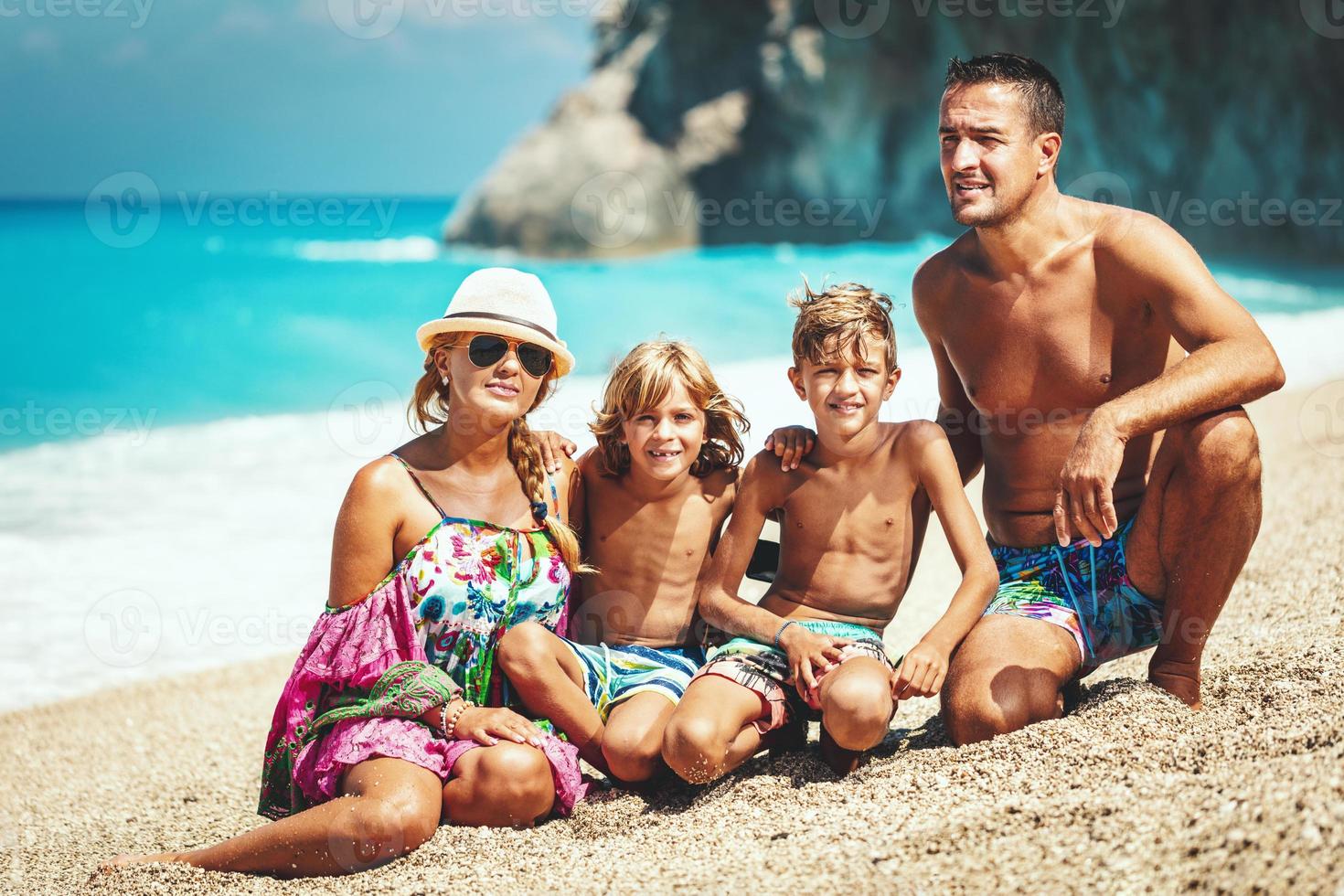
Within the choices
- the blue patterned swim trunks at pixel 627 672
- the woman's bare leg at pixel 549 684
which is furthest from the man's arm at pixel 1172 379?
the woman's bare leg at pixel 549 684

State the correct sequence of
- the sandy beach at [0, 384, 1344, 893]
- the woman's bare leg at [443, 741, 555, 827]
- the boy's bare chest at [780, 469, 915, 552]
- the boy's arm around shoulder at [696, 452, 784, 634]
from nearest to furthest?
the sandy beach at [0, 384, 1344, 893]
the woman's bare leg at [443, 741, 555, 827]
the boy's arm around shoulder at [696, 452, 784, 634]
the boy's bare chest at [780, 469, 915, 552]

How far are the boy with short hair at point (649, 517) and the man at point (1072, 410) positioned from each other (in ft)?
2.48

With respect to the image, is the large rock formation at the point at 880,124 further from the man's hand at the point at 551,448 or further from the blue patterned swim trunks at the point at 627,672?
the blue patterned swim trunks at the point at 627,672

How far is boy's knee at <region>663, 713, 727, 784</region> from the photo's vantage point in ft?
9.27

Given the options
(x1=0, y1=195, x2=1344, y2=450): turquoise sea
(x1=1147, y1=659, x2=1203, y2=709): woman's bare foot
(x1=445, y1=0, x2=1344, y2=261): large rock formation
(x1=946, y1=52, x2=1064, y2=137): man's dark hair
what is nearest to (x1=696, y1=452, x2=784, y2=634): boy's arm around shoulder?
(x1=1147, y1=659, x2=1203, y2=709): woman's bare foot

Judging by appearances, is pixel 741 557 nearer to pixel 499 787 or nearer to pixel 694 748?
pixel 694 748

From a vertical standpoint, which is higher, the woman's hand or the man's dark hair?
the man's dark hair

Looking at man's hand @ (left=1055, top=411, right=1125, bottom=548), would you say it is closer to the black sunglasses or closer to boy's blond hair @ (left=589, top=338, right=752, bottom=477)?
boy's blond hair @ (left=589, top=338, right=752, bottom=477)

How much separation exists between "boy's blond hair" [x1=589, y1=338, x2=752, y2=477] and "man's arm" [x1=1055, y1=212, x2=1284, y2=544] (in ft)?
3.26

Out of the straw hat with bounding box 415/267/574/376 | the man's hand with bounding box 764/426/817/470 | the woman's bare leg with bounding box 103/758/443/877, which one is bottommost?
the woman's bare leg with bounding box 103/758/443/877

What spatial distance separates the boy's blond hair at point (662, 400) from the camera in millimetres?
3275

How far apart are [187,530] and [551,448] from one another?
492cm

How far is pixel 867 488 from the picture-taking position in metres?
3.22

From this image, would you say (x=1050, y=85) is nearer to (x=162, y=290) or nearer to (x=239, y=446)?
(x=239, y=446)
